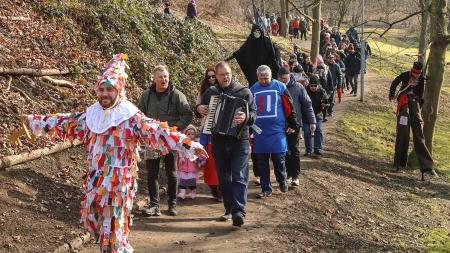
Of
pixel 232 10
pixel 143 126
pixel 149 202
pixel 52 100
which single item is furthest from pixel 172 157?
pixel 232 10

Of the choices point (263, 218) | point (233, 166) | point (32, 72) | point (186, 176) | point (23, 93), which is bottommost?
point (263, 218)

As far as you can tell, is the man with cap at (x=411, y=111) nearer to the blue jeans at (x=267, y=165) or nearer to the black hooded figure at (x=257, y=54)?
the black hooded figure at (x=257, y=54)

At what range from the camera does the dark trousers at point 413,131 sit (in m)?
13.4

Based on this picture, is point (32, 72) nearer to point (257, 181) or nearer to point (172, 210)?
point (172, 210)

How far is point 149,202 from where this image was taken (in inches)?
325

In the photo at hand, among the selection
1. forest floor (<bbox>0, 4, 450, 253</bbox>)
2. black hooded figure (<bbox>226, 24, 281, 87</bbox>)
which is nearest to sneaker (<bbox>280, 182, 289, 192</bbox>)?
forest floor (<bbox>0, 4, 450, 253</bbox>)

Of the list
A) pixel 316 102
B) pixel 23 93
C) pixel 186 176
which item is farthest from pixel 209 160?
pixel 316 102

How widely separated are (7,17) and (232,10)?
33815 mm

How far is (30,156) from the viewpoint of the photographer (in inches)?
325

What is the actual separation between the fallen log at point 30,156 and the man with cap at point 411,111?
24.3ft

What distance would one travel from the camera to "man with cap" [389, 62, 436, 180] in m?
13.1

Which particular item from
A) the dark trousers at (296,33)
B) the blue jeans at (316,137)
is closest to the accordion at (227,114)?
the blue jeans at (316,137)

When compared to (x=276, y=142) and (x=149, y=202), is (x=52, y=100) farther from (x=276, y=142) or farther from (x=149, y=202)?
(x=276, y=142)

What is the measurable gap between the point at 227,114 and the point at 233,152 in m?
0.53
